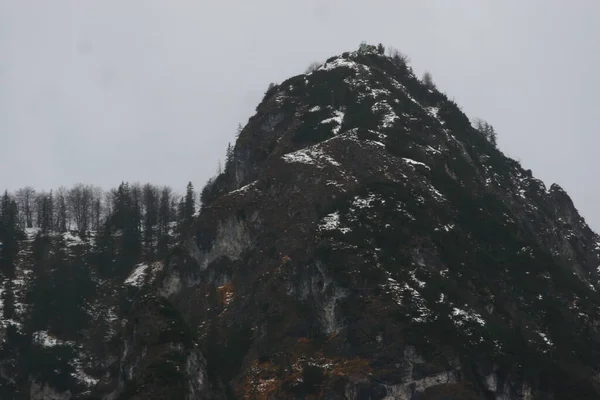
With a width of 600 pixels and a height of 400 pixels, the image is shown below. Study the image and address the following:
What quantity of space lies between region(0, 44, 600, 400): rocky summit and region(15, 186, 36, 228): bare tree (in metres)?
18.7

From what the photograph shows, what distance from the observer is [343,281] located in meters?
83.8

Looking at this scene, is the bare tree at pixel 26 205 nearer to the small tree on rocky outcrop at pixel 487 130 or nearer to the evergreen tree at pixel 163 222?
the evergreen tree at pixel 163 222

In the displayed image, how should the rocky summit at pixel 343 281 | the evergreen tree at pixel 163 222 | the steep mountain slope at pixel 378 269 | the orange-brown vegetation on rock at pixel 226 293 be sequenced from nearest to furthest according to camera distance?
the rocky summit at pixel 343 281 < the steep mountain slope at pixel 378 269 < the orange-brown vegetation on rock at pixel 226 293 < the evergreen tree at pixel 163 222

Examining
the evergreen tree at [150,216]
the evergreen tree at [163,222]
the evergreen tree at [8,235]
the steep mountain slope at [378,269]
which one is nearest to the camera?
the steep mountain slope at [378,269]

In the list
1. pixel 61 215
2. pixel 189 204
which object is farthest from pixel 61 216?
pixel 189 204

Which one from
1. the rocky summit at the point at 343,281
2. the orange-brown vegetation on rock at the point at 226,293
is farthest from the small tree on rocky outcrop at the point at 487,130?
the orange-brown vegetation on rock at the point at 226,293

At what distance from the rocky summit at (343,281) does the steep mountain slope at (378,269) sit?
242mm

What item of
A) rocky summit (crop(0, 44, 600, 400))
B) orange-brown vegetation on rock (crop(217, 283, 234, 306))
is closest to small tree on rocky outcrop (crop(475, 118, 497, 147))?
rocky summit (crop(0, 44, 600, 400))

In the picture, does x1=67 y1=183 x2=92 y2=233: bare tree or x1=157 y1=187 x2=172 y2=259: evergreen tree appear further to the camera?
x1=67 y1=183 x2=92 y2=233: bare tree

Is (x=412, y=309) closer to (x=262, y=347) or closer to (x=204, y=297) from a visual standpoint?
(x=262, y=347)

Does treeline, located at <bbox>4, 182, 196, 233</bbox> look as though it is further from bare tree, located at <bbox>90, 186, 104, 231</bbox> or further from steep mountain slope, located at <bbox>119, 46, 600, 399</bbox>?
steep mountain slope, located at <bbox>119, 46, 600, 399</bbox>

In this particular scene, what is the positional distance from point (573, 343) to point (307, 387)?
3463 centimetres

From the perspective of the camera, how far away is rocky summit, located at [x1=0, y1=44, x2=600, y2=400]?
74938 mm

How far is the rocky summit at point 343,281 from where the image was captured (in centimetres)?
7494
